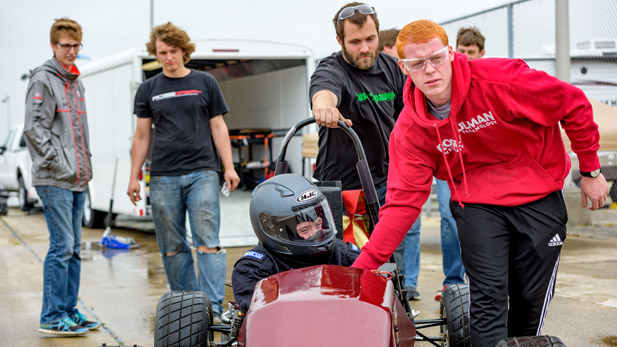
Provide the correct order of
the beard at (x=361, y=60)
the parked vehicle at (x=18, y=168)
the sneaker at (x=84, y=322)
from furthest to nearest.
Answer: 1. the parked vehicle at (x=18, y=168)
2. the sneaker at (x=84, y=322)
3. the beard at (x=361, y=60)

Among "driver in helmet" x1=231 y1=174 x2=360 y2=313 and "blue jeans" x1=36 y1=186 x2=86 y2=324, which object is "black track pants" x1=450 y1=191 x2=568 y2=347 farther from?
"blue jeans" x1=36 y1=186 x2=86 y2=324

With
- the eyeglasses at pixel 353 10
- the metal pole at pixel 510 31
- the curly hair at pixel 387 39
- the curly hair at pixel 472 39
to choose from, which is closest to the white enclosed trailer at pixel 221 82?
the metal pole at pixel 510 31

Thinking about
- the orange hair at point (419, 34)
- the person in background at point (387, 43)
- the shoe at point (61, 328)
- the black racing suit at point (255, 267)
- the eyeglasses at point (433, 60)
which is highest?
the person in background at point (387, 43)

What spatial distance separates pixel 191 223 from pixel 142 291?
2018 mm

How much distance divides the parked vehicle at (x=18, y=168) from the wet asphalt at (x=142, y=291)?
18.8 ft

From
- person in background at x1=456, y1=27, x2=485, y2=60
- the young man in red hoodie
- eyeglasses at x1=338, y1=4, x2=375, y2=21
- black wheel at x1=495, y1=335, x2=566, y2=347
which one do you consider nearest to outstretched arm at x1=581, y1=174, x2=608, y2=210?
the young man in red hoodie

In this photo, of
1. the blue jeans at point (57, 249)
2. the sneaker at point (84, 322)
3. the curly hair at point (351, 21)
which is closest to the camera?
the curly hair at point (351, 21)

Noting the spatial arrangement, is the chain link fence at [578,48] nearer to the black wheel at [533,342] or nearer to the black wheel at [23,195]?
the black wheel at [533,342]

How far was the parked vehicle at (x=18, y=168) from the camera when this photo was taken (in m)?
17.4

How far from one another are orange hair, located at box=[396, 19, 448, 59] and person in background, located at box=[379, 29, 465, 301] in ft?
10.1

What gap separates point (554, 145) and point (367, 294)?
1083 mm

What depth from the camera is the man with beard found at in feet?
15.1

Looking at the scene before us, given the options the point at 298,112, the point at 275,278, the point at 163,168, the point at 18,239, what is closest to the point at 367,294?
the point at 275,278

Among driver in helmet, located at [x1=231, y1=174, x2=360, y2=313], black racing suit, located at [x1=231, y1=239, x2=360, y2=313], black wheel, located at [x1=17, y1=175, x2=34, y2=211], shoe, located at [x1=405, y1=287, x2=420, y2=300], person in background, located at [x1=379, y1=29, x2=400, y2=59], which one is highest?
person in background, located at [x1=379, y1=29, x2=400, y2=59]
